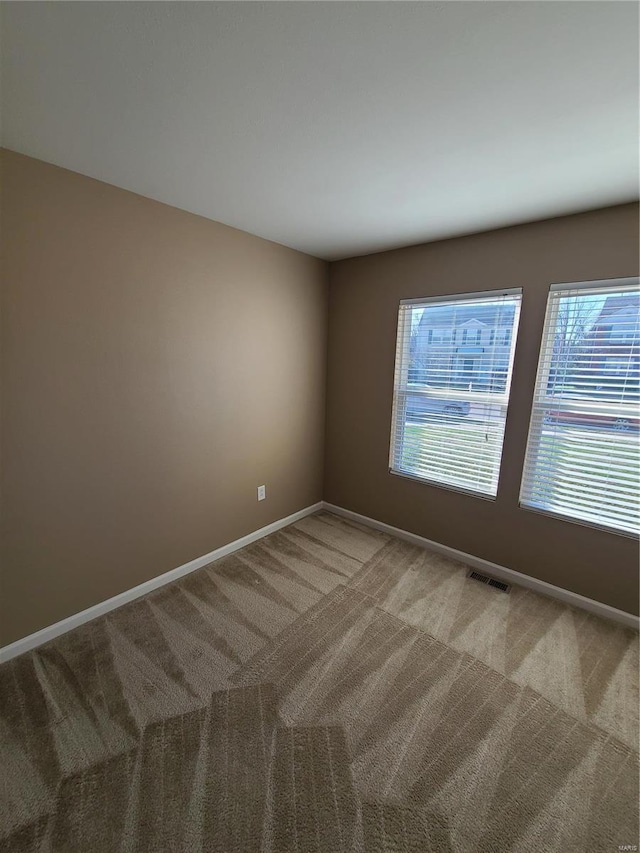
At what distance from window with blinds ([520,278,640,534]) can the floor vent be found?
605 millimetres

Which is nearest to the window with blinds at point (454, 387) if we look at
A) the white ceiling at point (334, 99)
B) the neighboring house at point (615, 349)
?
the neighboring house at point (615, 349)

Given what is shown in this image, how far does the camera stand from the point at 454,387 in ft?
8.54

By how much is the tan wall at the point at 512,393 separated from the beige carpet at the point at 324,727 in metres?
0.37

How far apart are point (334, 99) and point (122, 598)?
2.70 meters

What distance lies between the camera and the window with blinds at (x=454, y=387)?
2381 mm

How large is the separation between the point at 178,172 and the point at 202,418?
4.55 ft

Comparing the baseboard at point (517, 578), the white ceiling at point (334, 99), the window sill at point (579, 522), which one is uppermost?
the white ceiling at point (334, 99)

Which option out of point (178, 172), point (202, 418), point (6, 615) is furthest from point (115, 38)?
point (6, 615)

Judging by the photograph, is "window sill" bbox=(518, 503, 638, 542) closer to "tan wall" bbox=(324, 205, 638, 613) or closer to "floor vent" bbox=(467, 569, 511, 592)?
"tan wall" bbox=(324, 205, 638, 613)

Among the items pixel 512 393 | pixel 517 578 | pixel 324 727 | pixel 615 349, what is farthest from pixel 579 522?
pixel 324 727

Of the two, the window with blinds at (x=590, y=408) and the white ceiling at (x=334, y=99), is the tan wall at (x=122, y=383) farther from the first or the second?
the window with blinds at (x=590, y=408)

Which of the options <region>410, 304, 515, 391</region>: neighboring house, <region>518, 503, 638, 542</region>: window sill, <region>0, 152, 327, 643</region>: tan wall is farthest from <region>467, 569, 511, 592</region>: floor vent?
<region>0, 152, 327, 643</region>: tan wall

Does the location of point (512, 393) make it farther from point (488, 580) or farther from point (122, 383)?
point (122, 383)

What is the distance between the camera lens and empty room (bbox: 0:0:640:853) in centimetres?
110
